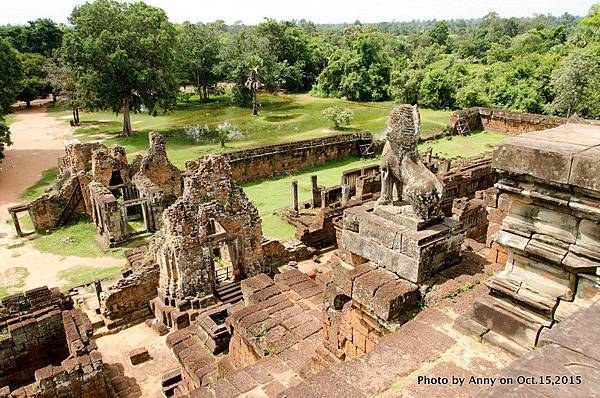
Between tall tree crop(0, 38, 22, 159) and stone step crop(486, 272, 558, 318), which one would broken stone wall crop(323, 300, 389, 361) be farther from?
tall tree crop(0, 38, 22, 159)

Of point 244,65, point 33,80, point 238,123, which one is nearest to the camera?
point 238,123

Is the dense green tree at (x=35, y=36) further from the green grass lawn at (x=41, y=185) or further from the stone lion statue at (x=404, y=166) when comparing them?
the stone lion statue at (x=404, y=166)

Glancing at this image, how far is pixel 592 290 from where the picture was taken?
3211mm

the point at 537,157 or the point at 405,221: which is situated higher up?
the point at 537,157

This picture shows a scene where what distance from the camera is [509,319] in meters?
3.61

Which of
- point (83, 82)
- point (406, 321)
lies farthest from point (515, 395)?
point (83, 82)

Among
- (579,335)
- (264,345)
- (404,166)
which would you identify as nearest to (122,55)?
(264,345)

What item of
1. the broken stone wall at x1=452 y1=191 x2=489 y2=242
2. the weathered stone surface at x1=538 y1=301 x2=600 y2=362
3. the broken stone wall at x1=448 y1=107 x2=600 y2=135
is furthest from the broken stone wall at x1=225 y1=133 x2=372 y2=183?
the weathered stone surface at x1=538 y1=301 x2=600 y2=362

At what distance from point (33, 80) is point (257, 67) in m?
23.9

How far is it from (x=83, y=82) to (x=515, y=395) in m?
32.1

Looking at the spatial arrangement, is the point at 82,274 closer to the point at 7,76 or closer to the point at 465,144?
the point at 7,76

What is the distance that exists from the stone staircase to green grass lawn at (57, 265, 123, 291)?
173 inches

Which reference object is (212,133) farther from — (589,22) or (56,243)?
(589,22)

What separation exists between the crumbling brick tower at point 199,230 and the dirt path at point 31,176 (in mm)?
4820
